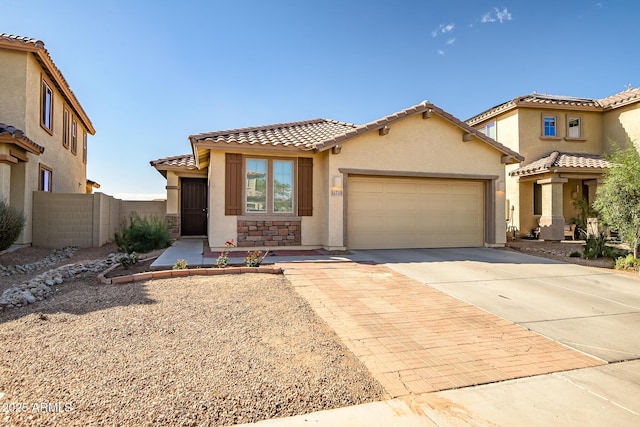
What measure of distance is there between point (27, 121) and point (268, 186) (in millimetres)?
8315

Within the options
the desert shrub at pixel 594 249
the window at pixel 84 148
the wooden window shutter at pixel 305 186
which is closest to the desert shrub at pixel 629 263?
the desert shrub at pixel 594 249

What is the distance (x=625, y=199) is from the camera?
916 cm

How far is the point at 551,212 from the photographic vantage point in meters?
14.7

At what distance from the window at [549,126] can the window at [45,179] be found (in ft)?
70.4

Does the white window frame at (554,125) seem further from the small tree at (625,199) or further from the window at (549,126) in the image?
the small tree at (625,199)

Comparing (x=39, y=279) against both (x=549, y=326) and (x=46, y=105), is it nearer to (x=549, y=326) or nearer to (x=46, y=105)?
(x=549, y=326)

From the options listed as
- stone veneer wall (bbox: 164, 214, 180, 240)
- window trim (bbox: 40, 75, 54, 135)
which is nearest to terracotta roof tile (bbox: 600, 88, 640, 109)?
stone veneer wall (bbox: 164, 214, 180, 240)

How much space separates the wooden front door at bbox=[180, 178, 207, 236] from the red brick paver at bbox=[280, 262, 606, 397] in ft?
35.9

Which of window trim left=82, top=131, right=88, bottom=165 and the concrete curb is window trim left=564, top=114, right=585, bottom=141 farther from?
window trim left=82, top=131, right=88, bottom=165

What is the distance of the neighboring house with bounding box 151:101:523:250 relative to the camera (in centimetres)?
1042

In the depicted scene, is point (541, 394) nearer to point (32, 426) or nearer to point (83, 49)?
point (32, 426)

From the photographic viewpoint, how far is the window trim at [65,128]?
15.9 meters

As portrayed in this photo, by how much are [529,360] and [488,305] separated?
191 cm

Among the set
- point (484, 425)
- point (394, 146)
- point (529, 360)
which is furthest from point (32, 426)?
point (394, 146)
